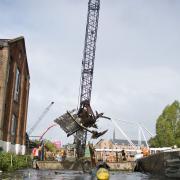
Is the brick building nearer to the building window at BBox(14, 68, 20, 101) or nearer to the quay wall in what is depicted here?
the building window at BBox(14, 68, 20, 101)

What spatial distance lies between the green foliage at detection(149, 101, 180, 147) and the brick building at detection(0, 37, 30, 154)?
20671 mm

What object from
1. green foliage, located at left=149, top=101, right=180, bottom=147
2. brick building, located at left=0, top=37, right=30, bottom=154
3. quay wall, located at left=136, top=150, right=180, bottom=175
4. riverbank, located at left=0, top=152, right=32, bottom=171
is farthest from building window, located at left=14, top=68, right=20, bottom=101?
green foliage, located at left=149, top=101, right=180, bottom=147

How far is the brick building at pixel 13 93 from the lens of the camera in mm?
28666

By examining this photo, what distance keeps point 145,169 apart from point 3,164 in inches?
507

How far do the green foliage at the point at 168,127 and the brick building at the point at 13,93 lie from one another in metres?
20.7

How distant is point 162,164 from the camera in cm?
2341

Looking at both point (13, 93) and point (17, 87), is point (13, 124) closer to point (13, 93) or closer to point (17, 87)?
point (13, 93)

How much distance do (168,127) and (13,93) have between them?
2655 centimetres

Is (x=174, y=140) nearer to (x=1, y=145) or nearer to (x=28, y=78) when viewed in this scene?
(x=28, y=78)

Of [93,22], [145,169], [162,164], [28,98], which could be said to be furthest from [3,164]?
[93,22]

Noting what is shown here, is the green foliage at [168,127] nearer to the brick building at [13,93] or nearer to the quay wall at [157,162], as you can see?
the quay wall at [157,162]

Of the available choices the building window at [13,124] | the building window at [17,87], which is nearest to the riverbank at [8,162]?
the building window at [13,124]

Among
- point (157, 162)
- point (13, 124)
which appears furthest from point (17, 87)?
point (157, 162)

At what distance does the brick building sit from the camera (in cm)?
2867
